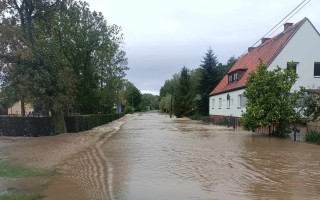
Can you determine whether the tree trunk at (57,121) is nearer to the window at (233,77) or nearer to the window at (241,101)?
the window at (241,101)

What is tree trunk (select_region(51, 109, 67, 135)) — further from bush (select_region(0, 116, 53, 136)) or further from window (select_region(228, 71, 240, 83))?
window (select_region(228, 71, 240, 83))

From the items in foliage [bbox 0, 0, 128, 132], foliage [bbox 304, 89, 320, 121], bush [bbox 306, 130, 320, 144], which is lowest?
bush [bbox 306, 130, 320, 144]

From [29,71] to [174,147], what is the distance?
10.6m

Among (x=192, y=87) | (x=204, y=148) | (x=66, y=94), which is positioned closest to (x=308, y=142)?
(x=204, y=148)

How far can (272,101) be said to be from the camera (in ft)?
76.2

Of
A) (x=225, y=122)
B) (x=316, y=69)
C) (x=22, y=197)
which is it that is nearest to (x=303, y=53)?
(x=316, y=69)

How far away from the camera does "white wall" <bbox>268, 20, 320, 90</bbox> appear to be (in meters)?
32.8

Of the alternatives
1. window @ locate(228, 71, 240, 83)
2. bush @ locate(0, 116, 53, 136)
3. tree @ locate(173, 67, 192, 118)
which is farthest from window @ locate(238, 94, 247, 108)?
tree @ locate(173, 67, 192, 118)

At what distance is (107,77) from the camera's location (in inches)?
1849

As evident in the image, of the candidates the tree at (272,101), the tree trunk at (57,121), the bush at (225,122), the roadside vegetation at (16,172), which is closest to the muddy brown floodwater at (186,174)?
the roadside vegetation at (16,172)

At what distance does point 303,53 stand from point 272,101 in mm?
11838

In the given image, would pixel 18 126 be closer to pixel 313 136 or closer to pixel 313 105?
pixel 313 136

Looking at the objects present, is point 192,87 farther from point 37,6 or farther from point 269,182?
point 269,182

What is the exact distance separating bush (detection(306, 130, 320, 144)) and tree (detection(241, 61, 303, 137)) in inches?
71.3
